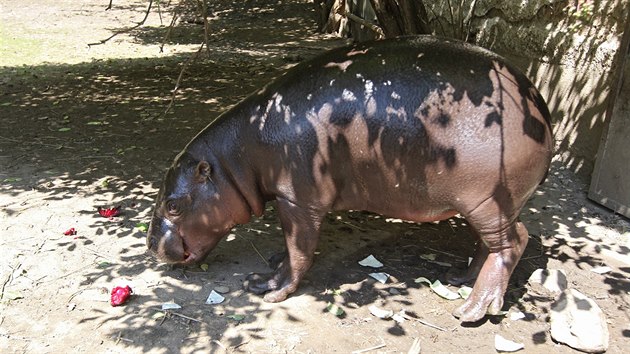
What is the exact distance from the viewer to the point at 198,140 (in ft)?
12.7

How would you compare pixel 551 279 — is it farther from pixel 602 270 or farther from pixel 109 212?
pixel 109 212

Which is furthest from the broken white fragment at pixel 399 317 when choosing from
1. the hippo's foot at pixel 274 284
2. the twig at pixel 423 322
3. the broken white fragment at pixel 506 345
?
the hippo's foot at pixel 274 284

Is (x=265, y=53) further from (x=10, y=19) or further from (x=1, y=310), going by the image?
(x=1, y=310)

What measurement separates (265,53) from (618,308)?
9.03 metres

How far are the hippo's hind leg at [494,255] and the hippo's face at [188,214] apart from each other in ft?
5.25

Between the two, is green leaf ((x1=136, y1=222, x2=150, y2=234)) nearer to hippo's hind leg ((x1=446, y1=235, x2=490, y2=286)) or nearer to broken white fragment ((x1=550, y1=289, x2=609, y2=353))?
hippo's hind leg ((x1=446, y1=235, x2=490, y2=286))

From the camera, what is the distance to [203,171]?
12.2 feet

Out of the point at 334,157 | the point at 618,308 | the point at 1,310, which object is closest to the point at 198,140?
the point at 334,157

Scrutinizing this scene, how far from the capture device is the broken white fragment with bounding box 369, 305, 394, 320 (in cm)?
363

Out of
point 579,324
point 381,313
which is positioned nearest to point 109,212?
point 381,313

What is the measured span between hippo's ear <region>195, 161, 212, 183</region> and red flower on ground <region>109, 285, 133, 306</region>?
0.87 m

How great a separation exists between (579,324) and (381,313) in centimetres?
115

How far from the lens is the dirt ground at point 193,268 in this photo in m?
3.47

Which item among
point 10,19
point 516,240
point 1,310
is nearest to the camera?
point 516,240
